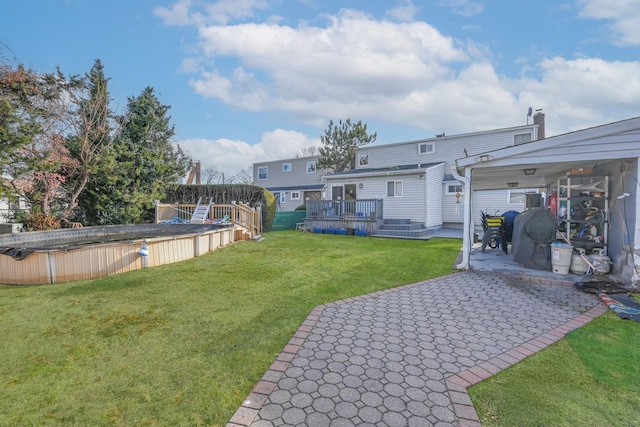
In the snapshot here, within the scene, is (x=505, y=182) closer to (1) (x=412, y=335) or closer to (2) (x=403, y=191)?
(2) (x=403, y=191)

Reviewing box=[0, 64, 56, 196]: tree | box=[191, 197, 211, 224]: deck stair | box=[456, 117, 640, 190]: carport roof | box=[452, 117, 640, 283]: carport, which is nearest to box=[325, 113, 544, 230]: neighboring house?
box=[191, 197, 211, 224]: deck stair

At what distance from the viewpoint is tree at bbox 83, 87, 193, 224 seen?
12.4 metres

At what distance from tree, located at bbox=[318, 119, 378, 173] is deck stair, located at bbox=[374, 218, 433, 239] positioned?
11.7 metres

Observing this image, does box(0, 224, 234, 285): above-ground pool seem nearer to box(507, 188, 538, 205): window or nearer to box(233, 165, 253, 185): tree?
box(507, 188, 538, 205): window

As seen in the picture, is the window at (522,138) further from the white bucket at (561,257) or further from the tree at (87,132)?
the tree at (87,132)

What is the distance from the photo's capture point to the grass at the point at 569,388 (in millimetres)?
2090

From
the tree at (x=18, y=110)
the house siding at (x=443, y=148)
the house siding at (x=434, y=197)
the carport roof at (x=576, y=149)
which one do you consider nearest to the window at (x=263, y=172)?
the house siding at (x=443, y=148)

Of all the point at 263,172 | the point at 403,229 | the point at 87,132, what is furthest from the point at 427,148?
the point at 87,132

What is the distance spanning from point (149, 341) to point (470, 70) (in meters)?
14.1

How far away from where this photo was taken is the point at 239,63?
12.4 meters

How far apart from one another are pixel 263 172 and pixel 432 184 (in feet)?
54.7

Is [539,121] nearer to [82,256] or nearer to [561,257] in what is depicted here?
[561,257]

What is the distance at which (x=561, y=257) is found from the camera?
6.13 metres

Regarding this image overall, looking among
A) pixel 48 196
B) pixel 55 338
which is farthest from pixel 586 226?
pixel 48 196
